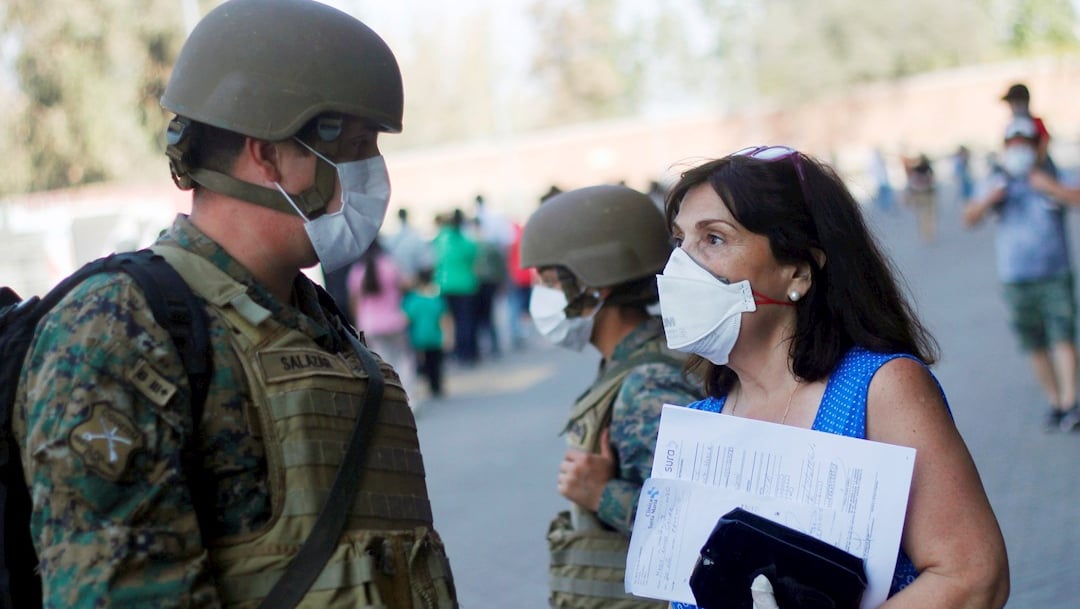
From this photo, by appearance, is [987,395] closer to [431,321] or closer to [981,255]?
[431,321]

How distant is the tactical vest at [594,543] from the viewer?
3059 millimetres

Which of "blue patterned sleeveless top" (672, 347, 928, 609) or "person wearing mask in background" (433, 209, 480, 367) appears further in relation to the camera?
"person wearing mask in background" (433, 209, 480, 367)

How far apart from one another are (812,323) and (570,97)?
79215 mm

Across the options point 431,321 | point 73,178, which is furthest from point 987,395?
point 73,178

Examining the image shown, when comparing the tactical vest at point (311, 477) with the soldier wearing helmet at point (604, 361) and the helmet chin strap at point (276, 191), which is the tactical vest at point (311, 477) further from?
the soldier wearing helmet at point (604, 361)

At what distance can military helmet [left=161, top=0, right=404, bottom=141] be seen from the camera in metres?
2.08

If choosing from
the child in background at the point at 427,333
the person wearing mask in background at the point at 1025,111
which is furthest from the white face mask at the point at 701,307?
the child in background at the point at 427,333

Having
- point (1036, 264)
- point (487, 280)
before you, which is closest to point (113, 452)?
point (1036, 264)

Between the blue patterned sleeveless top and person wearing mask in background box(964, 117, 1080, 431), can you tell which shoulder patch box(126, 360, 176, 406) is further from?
person wearing mask in background box(964, 117, 1080, 431)

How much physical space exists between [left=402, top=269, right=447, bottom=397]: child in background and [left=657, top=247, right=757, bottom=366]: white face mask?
1049 cm

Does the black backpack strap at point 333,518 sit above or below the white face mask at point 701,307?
below

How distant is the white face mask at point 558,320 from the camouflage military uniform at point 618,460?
25 centimetres

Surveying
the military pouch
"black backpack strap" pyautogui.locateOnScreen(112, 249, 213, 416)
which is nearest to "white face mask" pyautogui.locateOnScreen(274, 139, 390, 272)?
"black backpack strap" pyautogui.locateOnScreen(112, 249, 213, 416)

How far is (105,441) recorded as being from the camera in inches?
69.2
